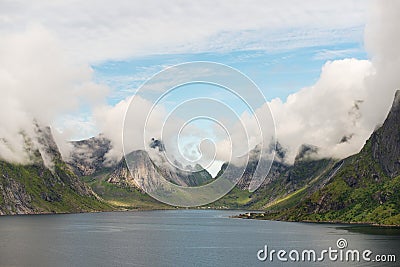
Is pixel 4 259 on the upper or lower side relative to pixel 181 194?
lower

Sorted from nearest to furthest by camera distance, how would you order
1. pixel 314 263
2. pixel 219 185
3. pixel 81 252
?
pixel 219 185 < pixel 314 263 < pixel 81 252

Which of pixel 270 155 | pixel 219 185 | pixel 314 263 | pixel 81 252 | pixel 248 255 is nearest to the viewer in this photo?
pixel 270 155

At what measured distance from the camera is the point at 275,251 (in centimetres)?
18875

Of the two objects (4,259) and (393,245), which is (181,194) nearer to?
(4,259)

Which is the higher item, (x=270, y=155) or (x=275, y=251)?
(x=270, y=155)

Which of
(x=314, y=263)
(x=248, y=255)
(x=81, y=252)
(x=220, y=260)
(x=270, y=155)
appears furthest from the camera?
(x=81, y=252)

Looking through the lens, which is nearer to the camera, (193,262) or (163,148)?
(163,148)

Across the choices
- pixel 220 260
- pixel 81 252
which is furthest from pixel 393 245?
pixel 81 252

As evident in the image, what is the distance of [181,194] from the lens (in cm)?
8206

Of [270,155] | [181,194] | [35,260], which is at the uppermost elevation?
[270,155]

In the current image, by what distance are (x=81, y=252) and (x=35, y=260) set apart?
25807 mm

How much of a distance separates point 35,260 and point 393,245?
442ft

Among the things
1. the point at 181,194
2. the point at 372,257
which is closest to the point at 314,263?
the point at 372,257

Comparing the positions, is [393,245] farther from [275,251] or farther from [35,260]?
[35,260]
